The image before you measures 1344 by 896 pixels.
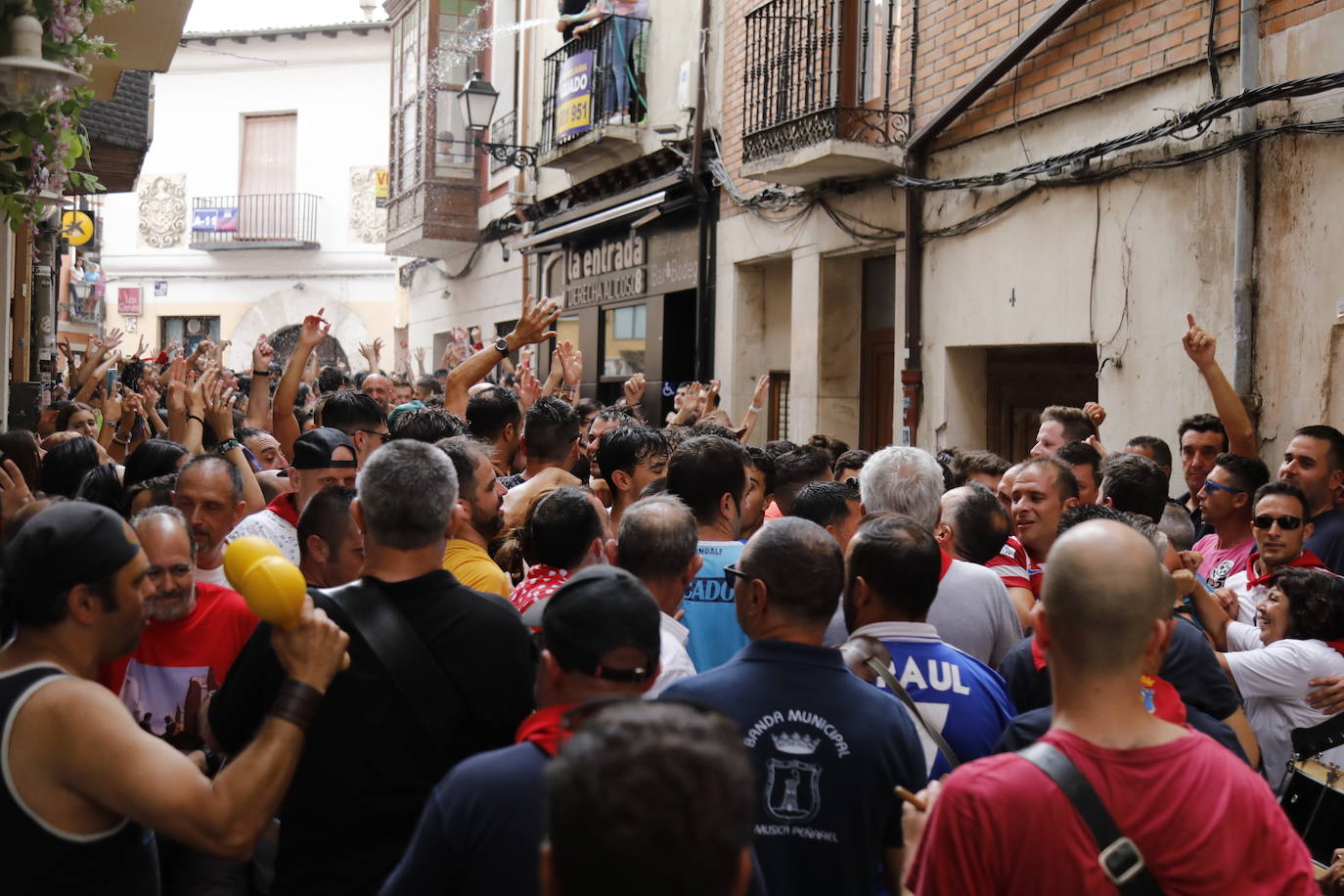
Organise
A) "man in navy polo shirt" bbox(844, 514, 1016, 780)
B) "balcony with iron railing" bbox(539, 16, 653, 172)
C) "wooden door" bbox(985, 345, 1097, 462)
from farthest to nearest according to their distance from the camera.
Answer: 1. "balcony with iron railing" bbox(539, 16, 653, 172)
2. "wooden door" bbox(985, 345, 1097, 462)
3. "man in navy polo shirt" bbox(844, 514, 1016, 780)

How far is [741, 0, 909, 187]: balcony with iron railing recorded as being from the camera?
10508mm

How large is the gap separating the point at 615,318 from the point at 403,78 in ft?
27.3

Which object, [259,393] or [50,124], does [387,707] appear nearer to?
[50,124]

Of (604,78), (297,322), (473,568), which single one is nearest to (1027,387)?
(473,568)

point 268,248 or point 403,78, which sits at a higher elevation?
point 403,78

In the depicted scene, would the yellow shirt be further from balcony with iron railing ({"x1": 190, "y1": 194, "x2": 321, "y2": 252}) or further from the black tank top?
balcony with iron railing ({"x1": 190, "y1": 194, "x2": 321, "y2": 252})

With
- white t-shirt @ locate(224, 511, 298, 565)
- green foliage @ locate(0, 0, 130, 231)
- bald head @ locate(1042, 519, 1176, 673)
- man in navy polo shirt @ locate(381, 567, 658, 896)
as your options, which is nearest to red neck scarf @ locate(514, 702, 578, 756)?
man in navy polo shirt @ locate(381, 567, 658, 896)

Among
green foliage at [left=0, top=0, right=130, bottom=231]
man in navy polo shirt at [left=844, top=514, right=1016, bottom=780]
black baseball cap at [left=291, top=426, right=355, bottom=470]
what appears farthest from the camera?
black baseball cap at [left=291, top=426, right=355, bottom=470]

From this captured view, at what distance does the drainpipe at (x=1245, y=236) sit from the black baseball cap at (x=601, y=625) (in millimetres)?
5775

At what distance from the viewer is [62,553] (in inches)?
93.7

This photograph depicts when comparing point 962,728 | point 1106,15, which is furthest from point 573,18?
point 962,728

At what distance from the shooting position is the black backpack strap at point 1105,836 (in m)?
2.05

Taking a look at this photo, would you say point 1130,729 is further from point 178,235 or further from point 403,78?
point 178,235

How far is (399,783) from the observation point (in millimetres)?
2602
